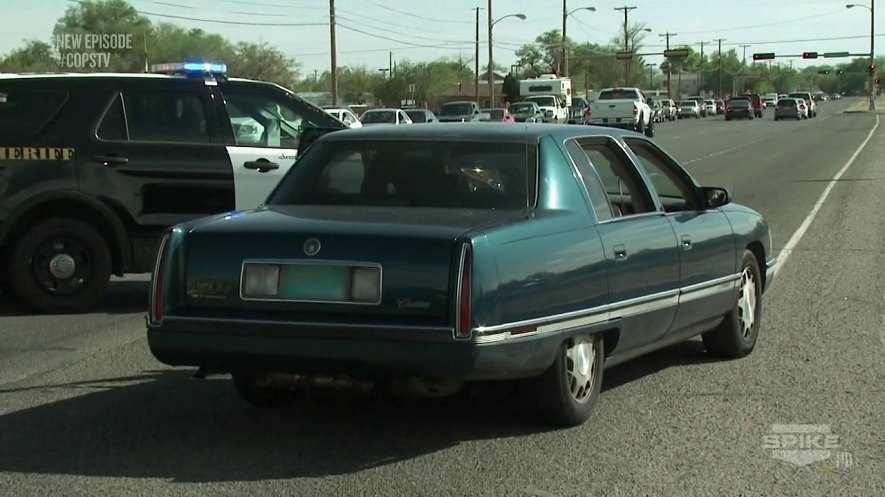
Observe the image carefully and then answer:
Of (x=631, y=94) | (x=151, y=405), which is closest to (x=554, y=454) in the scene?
(x=151, y=405)

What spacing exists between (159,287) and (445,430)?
1486 mm

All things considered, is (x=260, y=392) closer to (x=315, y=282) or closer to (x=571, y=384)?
(x=315, y=282)

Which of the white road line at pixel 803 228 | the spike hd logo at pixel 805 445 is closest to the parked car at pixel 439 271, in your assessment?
the spike hd logo at pixel 805 445

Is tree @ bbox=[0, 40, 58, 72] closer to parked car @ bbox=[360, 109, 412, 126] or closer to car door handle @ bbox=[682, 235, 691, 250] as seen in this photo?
parked car @ bbox=[360, 109, 412, 126]

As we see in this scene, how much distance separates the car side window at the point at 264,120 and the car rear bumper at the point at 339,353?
15.8 feet

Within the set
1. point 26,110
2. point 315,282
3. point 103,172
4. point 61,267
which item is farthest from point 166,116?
point 315,282

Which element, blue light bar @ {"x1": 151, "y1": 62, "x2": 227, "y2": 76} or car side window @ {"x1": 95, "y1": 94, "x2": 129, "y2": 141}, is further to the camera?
blue light bar @ {"x1": 151, "y1": 62, "x2": 227, "y2": 76}

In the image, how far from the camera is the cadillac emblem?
539 centimetres

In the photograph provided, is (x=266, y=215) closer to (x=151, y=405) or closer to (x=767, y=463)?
(x=151, y=405)

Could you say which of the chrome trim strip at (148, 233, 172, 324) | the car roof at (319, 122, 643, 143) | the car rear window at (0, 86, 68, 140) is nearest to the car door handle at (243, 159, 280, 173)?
the car rear window at (0, 86, 68, 140)

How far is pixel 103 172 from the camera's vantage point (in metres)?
9.73

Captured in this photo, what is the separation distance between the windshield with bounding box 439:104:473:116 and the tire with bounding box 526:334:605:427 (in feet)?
148

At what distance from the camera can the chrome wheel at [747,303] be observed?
7.73 metres

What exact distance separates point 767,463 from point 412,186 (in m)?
2.09
